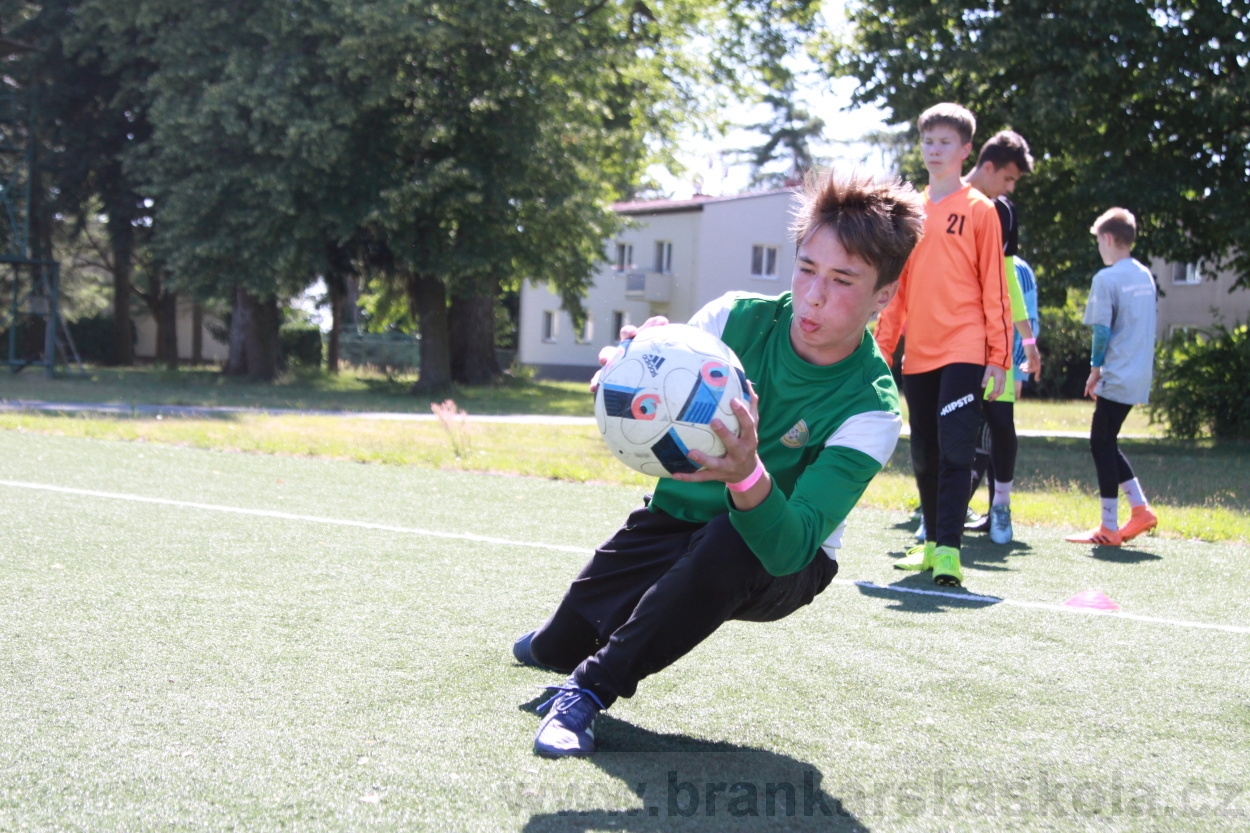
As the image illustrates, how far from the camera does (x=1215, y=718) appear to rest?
372cm

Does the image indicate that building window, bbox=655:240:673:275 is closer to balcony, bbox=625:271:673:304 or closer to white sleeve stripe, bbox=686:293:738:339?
balcony, bbox=625:271:673:304

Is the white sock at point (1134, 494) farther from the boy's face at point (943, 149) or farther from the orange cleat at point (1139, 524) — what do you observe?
the boy's face at point (943, 149)

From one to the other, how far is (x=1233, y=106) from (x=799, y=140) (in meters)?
49.8

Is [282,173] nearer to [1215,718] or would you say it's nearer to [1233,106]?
[1233,106]

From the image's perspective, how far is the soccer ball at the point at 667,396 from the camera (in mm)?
2729

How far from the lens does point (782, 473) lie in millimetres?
3312

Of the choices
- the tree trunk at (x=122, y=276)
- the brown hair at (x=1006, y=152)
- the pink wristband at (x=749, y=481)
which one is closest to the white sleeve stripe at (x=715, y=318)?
the pink wristband at (x=749, y=481)

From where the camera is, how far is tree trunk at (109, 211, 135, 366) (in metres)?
31.0

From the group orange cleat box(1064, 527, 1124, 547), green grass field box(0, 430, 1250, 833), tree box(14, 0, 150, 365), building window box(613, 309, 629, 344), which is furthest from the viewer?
building window box(613, 309, 629, 344)

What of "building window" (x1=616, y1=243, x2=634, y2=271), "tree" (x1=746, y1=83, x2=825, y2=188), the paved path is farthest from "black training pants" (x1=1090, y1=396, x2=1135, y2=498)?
"tree" (x1=746, y1=83, x2=825, y2=188)

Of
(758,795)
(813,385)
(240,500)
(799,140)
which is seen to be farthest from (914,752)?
(799,140)

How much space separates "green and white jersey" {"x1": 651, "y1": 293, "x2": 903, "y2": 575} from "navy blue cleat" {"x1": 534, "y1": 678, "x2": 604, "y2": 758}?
0.58m

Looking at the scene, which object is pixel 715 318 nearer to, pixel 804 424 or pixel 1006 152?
pixel 804 424

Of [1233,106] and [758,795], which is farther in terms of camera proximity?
[1233,106]
